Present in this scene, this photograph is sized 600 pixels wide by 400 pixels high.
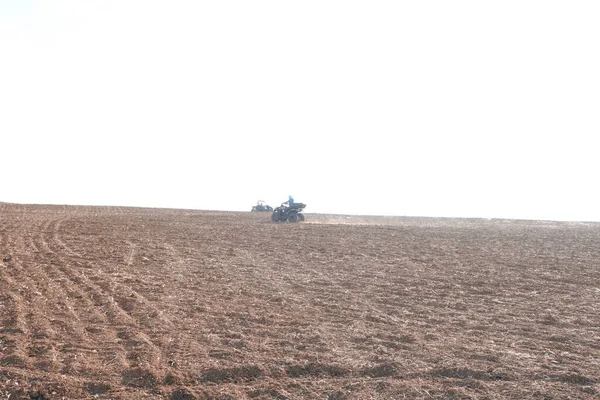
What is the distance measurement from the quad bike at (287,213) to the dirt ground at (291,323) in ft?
52.0

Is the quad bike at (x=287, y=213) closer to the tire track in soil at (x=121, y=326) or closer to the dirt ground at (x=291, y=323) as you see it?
the dirt ground at (x=291, y=323)

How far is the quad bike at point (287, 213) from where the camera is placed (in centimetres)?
3608

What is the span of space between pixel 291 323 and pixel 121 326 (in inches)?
99.3

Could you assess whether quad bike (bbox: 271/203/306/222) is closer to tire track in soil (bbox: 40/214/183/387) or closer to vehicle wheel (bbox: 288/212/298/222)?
vehicle wheel (bbox: 288/212/298/222)

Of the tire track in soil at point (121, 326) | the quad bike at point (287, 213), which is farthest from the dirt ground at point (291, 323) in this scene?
the quad bike at point (287, 213)

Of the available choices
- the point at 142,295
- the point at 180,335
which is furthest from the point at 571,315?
the point at 142,295

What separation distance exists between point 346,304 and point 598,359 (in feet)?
15.1

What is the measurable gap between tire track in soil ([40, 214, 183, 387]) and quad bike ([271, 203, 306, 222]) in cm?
2142

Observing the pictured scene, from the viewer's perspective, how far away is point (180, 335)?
930 centimetres

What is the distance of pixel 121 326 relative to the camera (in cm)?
967

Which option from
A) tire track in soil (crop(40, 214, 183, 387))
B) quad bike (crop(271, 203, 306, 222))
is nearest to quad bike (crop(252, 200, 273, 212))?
quad bike (crop(271, 203, 306, 222))

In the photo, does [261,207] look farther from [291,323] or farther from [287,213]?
[291,323]

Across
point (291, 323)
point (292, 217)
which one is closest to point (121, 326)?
point (291, 323)

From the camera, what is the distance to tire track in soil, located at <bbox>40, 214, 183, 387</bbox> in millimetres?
7777
